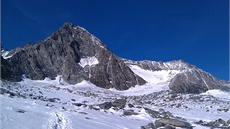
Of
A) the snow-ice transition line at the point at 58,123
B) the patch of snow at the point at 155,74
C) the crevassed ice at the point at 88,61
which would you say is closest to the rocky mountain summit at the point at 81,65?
the crevassed ice at the point at 88,61

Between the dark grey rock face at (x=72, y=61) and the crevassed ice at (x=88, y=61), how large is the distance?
1.58ft

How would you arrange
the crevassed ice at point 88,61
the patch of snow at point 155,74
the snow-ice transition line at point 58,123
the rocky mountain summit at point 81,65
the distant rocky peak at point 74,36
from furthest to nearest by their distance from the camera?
the patch of snow at point 155,74
the distant rocky peak at point 74,36
the crevassed ice at point 88,61
the rocky mountain summit at point 81,65
the snow-ice transition line at point 58,123

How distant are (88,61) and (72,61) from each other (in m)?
5.62

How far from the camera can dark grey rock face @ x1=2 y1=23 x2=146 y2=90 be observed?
7000cm

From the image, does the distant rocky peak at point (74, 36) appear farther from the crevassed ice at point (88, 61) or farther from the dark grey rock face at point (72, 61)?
the crevassed ice at point (88, 61)

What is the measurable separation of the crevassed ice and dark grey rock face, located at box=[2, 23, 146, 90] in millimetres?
482

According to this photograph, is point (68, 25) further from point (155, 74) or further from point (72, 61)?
point (155, 74)

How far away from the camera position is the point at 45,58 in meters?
75.6

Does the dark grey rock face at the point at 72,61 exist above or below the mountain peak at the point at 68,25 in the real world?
below

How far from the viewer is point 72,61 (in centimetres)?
7569

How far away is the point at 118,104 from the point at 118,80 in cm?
4735

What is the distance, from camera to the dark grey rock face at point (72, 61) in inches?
2756

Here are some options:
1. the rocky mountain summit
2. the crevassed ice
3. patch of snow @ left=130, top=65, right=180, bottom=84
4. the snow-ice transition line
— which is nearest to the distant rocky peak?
the rocky mountain summit

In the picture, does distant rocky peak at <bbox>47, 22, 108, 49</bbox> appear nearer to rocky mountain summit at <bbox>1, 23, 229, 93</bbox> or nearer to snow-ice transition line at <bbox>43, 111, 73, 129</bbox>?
rocky mountain summit at <bbox>1, 23, 229, 93</bbox>
